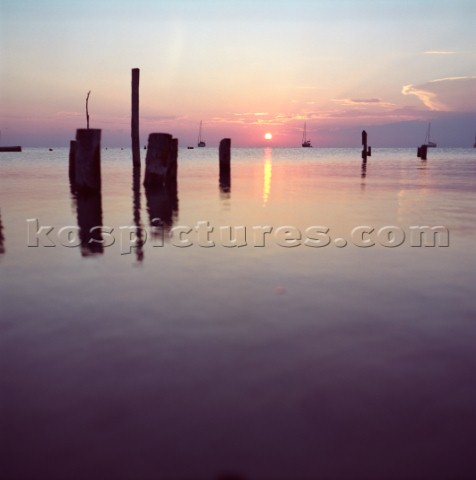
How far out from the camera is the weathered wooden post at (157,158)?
484 inches

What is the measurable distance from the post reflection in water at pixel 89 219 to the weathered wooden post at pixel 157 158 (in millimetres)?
2036

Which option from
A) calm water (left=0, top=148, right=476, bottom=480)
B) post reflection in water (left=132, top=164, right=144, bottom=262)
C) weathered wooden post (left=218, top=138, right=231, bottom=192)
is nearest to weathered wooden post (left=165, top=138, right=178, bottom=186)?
post reflection in water (left=132, top=164, right=144, bottom=262)

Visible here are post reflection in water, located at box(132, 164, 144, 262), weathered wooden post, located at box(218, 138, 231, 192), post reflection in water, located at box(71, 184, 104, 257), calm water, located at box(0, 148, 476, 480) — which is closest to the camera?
calm water, located at box(0, 148, 476, 480)

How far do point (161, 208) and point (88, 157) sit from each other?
2.43 m

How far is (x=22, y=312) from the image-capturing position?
338cm

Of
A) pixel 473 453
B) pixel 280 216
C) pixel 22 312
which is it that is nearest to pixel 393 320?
pixel 473 453

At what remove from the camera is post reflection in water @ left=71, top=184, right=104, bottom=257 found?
5.73 meters

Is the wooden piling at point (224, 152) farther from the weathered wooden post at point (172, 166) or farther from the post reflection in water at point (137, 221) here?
the post reflection in water at point (137, 221)

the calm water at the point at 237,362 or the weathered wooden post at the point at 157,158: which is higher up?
the weathered wooden post at the point at 157,158

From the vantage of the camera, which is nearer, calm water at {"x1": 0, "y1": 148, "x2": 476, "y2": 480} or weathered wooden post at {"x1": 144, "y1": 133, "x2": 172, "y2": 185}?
calm water at {"x1": 0, "y1": 148, "x2": 476, "y2": 480}

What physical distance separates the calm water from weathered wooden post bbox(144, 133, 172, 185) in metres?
7.03

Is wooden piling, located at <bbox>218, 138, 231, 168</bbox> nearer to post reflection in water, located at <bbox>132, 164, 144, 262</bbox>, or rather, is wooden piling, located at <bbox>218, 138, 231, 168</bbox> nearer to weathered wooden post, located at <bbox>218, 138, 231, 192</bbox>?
weathered wooden post, located at <bbox>218, 138, 231, 192</bbox>

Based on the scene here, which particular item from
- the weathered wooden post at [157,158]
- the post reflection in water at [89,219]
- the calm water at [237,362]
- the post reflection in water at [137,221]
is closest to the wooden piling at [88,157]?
the post reflection in water at [89,219]

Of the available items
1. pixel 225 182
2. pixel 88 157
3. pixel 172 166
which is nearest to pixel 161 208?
pixel 88 157
